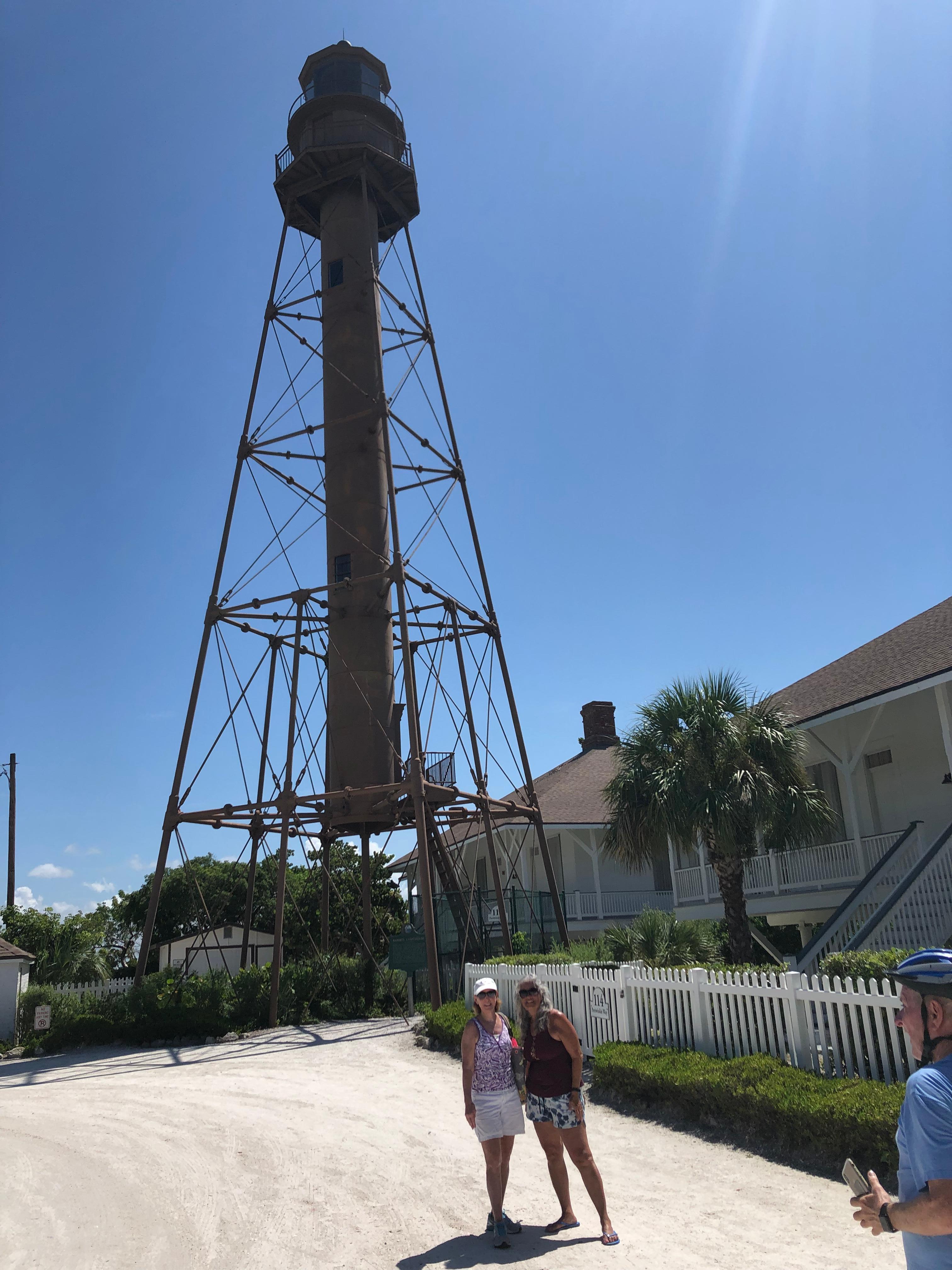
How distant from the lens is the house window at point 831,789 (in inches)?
719

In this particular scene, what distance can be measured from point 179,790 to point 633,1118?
12815 mm

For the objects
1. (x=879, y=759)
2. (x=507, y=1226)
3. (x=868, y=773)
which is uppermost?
(x=879, y=759)

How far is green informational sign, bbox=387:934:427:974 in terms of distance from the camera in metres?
19.3

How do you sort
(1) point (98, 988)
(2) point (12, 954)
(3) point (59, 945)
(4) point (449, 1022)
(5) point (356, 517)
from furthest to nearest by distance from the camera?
1. (3) point (59, 945)
2. (5) point (356, 517)
3. (1) point (98, 988)
4. (2) point (12, 954)
5. (4) point (449, 1022)

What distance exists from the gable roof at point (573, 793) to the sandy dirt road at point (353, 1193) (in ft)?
46.5

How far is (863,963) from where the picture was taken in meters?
9.69

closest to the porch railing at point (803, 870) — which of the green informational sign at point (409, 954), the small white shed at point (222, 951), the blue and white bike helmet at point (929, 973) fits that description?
the green informational sign at point (409, 954)

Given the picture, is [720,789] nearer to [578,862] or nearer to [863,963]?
[863,963]

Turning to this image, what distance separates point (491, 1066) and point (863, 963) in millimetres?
5382

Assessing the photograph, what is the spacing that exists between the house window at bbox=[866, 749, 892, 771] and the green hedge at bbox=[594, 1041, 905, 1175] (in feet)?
32.0

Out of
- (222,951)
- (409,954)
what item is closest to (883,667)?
(409,954)

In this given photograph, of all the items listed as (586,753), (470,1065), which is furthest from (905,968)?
(586,753)

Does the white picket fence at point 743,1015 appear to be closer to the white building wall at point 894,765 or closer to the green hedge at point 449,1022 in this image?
the green hedge at point 449,1022

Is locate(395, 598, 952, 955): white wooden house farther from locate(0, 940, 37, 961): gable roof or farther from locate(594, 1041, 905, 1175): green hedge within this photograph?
locate(0, 940, 37, 961): gable roof
